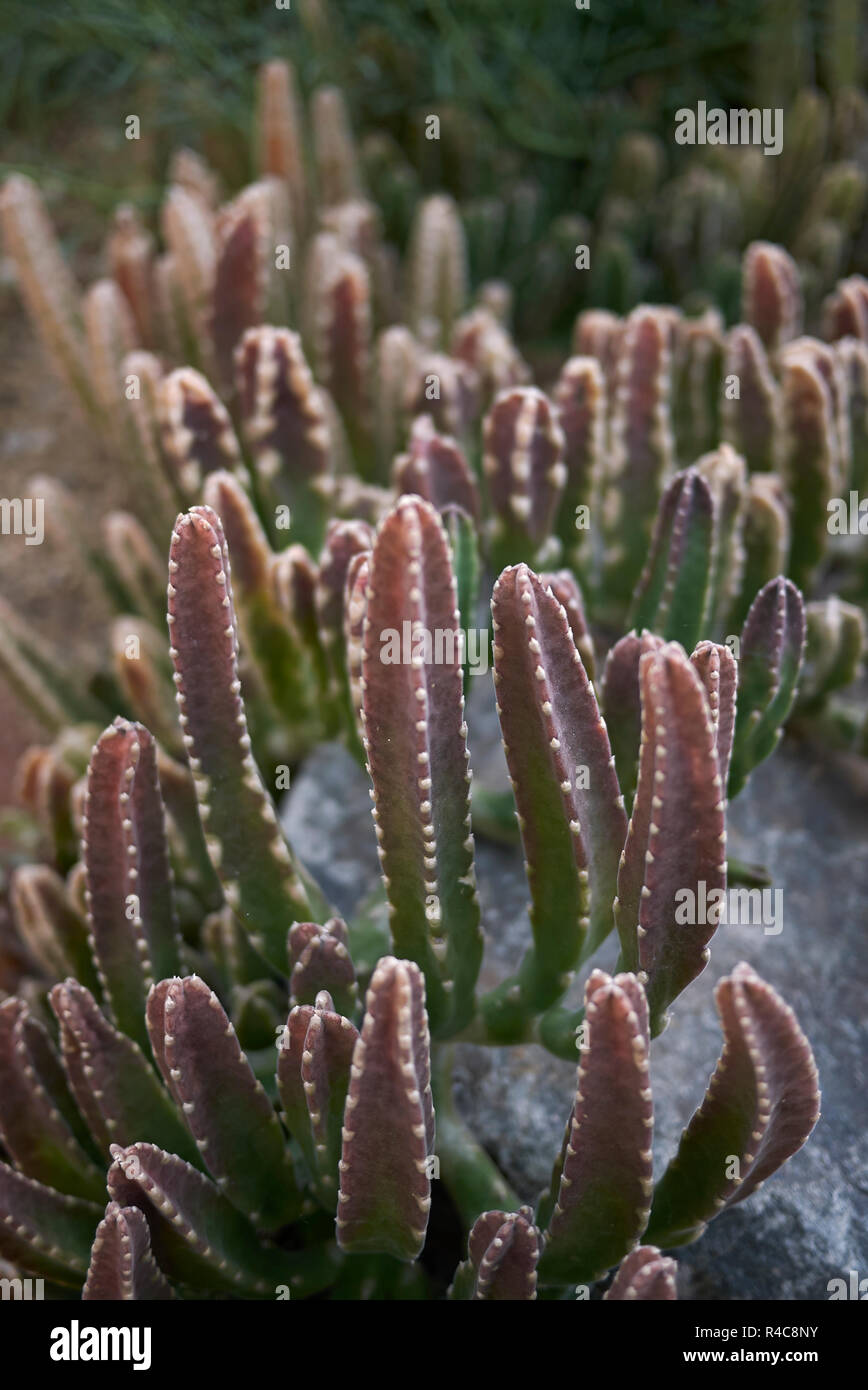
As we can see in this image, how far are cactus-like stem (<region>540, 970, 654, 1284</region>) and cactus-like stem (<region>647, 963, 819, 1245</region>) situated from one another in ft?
0.26

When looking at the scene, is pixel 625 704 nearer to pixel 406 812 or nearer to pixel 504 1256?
pixel 406 812

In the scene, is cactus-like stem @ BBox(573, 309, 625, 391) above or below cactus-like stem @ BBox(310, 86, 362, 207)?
below

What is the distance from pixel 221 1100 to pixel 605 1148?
1.38ft

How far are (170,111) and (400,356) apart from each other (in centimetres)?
175

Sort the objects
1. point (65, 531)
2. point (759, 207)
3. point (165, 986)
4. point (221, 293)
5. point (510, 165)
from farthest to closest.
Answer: point (510, 165) < point (759, 207) < point (65, 531) < point (221, 293) < point (165, 986)

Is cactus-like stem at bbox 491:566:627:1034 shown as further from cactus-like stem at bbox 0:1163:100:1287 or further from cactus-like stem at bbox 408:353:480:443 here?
cactus-like stem at bbox 408:353:480:443

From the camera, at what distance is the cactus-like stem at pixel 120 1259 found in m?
1.22

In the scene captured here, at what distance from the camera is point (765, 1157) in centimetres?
130

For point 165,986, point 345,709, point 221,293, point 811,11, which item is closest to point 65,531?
point 221,293

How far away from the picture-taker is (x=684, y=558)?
1703mm

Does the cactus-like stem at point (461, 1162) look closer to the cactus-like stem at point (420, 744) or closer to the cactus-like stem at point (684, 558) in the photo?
the cactus-like stem at point (420, 744)

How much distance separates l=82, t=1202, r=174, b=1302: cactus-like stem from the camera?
4.01 ft

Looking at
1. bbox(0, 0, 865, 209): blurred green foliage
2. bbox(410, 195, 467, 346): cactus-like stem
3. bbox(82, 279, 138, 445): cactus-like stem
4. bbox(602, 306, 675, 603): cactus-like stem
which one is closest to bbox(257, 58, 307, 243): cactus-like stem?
bbox(0, 0, 865, 209): blurred green foliage

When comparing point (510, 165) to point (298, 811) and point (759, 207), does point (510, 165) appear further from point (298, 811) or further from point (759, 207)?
point (298, 811)
